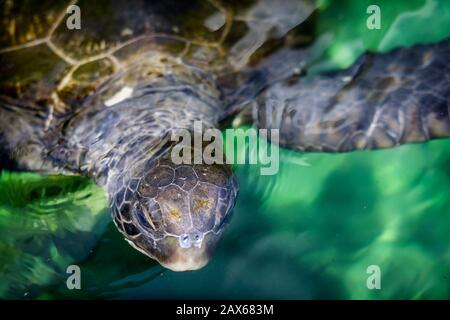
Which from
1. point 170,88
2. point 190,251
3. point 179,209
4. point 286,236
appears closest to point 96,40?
point 170,88

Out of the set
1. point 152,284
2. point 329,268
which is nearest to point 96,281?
point 152,284

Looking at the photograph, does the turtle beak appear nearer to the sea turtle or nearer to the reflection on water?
the sea turtle

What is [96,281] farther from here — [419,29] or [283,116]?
[419,29]

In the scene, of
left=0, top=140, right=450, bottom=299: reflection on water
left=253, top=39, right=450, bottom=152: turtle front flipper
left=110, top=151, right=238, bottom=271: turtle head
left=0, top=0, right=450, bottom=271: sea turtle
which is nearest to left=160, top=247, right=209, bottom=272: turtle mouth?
left=110, top=151, right=238, bottom=271: turtle head

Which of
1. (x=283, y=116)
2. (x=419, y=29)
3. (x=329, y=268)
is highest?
(x=419, y=29)

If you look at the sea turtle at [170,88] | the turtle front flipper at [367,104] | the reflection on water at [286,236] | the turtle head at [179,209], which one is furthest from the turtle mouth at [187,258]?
the turtle front flipper at [367,104]

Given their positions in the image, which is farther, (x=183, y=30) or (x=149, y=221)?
(x=183, y=30)
